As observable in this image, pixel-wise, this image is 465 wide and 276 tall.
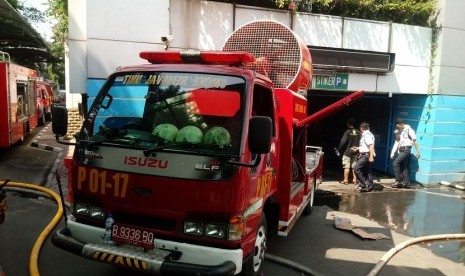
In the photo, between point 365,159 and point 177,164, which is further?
point 365,159

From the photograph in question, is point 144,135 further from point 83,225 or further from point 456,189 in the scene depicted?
point 456,189

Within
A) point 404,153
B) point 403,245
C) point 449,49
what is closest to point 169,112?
point 403,245

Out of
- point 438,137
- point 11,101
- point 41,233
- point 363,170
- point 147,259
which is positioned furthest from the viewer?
point 438,137

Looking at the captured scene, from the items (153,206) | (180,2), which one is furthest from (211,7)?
(153,206)

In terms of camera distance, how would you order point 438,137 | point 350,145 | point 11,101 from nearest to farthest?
point 350,145 → point 11,101 → point 438,137

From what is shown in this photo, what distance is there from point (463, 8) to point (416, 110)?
2.86m

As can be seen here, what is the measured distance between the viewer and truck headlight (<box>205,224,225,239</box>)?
3.25 metres

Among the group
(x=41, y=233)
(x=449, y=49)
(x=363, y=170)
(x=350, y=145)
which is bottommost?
(x=41, y=233)

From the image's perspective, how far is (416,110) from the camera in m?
11.0

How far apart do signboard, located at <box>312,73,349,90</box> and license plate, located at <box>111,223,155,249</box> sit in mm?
7037

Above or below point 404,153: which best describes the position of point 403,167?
below

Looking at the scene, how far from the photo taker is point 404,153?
33.3ft

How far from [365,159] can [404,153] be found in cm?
116

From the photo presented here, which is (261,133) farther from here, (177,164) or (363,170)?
(363,170)
